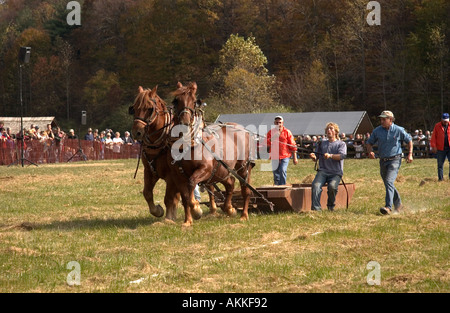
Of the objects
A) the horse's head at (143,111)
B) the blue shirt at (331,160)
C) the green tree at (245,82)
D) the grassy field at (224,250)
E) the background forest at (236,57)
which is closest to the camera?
the grassy field at (224,250)

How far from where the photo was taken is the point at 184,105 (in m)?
Answer: 12.2

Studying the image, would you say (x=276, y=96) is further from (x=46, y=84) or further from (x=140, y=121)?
(x=140, y=121)

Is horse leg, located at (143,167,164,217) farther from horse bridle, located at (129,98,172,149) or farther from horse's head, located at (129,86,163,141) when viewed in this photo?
horse's head, located at (129,86,163,141)

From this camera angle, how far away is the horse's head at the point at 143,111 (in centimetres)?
1211

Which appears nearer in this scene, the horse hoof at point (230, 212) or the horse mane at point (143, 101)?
the horse mane at point (143, 101)

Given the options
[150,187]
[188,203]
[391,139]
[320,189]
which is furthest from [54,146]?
[188,203]

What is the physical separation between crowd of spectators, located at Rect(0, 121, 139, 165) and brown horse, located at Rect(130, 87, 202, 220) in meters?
21.7

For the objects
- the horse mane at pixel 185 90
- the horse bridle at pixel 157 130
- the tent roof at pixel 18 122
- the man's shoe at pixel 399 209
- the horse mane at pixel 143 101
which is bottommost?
the man's shoe at pixel 399 209

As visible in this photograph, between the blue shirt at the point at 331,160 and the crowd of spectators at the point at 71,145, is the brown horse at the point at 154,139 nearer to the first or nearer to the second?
the blue shirt at the point at 331,160

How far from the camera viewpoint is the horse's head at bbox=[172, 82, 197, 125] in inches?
479

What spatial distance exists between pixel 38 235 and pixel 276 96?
195ft

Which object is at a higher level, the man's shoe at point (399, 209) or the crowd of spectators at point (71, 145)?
the crowd of spectators at point (71, 145)

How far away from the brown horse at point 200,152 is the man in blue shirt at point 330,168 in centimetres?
133

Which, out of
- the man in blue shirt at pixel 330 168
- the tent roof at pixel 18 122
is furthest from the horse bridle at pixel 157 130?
the tent roof at pixel 18 122
